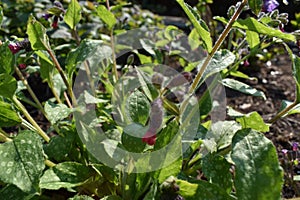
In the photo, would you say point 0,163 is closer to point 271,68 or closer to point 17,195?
point 17,195

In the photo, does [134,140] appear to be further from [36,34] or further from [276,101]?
[276,101]

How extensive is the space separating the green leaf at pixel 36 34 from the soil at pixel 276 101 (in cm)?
88

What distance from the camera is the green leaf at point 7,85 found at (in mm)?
1155

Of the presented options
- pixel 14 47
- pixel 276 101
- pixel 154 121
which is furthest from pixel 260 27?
pixel 276 101

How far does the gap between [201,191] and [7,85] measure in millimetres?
577

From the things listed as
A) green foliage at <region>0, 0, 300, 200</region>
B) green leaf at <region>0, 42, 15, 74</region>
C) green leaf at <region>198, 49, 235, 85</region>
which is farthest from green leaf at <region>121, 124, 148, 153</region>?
green leaf at <region>0, 42, 15, 74</region>

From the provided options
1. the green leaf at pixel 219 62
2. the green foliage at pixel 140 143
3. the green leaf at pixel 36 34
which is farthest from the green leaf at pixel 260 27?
the green leaf at pixel 36 34

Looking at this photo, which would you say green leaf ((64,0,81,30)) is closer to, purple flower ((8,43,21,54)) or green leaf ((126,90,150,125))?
purple flower ((8,43,21,54))

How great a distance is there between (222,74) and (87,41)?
1.64 ft

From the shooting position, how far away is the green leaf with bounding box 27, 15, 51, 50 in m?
1.22

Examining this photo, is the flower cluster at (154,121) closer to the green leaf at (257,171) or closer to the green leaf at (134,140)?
the green leaf at (134,140)

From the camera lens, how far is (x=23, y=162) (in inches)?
40.8

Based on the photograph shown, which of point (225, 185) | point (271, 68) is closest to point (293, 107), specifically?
point (225, 185)

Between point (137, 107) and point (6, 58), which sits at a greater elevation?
point (6, 58)
